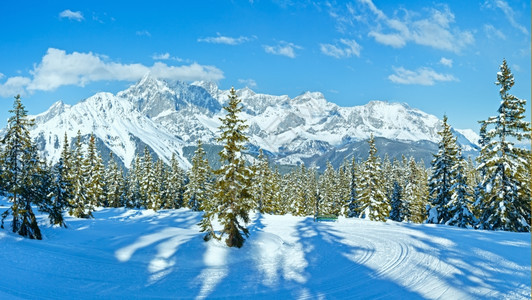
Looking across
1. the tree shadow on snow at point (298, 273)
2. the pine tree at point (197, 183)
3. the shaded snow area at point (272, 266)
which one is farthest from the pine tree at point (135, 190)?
the tree shadow on snow at point (298, 273)

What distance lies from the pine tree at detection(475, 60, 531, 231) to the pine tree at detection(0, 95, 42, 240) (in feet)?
106

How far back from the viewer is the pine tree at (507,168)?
2514 cm

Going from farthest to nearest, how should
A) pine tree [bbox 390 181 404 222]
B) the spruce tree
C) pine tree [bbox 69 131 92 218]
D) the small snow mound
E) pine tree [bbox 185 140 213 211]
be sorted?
1. the spruce tree
2. pine tree [bbox 390 181 404 222]
3. pine tree [bbox 185 140 213 211]
4. pine tree [bbox 69 131 92 218]
5. the small snow mound

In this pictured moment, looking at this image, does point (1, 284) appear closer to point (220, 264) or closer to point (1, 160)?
point (220, 264)

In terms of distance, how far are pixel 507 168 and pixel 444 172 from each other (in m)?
9.81

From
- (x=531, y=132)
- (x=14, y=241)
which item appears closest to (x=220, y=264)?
(x=14, y=241)

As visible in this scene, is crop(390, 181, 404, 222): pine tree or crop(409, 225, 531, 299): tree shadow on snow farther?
crop(390, 181, 404, 222): pine tree

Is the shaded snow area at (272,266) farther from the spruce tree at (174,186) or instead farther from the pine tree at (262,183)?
the spruce tree at (174,186)

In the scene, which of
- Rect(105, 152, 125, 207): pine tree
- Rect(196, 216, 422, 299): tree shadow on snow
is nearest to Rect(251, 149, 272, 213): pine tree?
Rect(105, 152, 125, 207): pine tree

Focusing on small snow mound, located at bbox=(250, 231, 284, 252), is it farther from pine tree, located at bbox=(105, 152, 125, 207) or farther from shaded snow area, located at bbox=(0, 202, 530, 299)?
pine tree, located at bbox=(105, 152, 125, 207)

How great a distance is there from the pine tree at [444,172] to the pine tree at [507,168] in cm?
807

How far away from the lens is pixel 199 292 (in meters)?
13.6

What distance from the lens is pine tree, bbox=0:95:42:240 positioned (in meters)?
20.9

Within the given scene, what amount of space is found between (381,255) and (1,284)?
53.7ft
